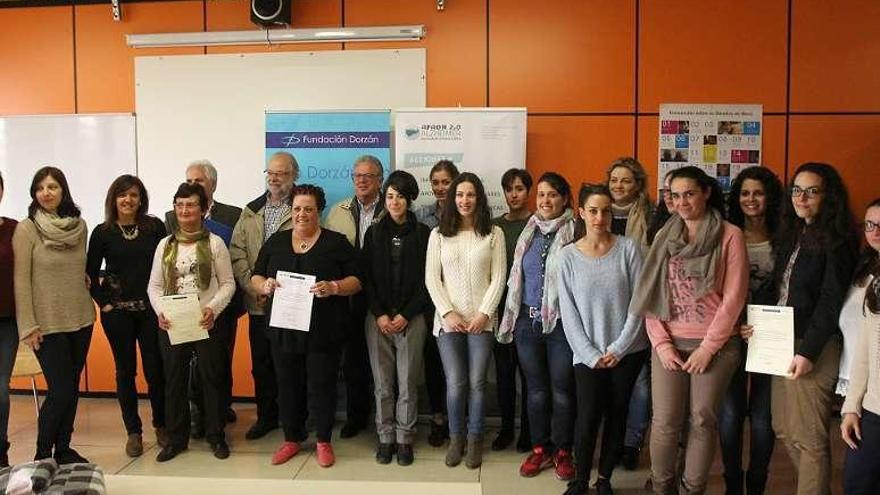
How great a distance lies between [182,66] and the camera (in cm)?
486

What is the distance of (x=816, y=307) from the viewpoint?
2.65 m

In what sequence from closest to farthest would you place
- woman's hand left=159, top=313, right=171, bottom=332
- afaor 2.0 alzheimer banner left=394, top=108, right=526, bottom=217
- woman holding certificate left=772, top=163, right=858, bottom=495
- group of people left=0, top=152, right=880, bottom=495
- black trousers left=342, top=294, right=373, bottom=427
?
woman holding certificate left=772, top=163, right=858, bottom=495
group of people left=0, top=152, right=880, bottom=495
woman's hand left=159, top=313, right=171, bottom=332
black trousers left=342, top=294, right=373, bottom=427
afaor 2.0 alzheimer banner left=394, top=108, right=526, bottom=217

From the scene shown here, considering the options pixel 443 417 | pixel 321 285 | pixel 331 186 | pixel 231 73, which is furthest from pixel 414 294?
pixel 231 73

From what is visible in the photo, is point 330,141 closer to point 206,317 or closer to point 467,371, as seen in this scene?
point 206,317

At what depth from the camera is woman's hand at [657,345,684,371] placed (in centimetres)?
288

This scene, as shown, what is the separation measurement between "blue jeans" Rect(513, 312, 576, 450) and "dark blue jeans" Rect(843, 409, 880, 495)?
1291 millimetres

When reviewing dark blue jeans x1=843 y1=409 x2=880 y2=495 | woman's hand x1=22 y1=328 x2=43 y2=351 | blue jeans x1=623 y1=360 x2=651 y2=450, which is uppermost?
woman's hand x1=22 y1=328 x2=43 y2=351

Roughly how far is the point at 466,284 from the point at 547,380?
0.69 metres

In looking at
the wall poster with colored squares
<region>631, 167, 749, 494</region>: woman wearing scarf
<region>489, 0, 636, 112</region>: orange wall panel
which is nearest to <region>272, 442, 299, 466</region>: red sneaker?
<region>631, 167, 749, 494</region>: woman wearing scarf

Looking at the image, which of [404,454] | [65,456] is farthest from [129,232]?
[404,454]

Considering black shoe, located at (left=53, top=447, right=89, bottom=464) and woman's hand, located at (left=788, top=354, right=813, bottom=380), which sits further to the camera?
black shoe, located at (left=53, top=447, right=89, bottom=464)

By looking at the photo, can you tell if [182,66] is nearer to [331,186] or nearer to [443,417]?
[331,186]

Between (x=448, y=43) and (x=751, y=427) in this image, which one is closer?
(x=751, y=427)

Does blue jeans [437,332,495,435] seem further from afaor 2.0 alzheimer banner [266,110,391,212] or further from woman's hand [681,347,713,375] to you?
afaor 2.0 alzheimer banner [266,110,391,212]
